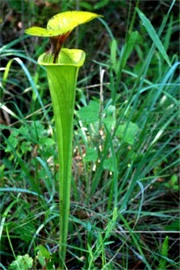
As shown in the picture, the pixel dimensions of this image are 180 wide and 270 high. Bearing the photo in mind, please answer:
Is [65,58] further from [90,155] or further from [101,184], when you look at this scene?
[101,184]

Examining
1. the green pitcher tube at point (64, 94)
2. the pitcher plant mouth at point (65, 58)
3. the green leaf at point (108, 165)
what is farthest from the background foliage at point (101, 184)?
the pitcher plant mouth at point (65, 58)

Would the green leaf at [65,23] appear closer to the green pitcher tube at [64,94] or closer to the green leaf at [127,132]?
the green pitcher tube at [64,94]

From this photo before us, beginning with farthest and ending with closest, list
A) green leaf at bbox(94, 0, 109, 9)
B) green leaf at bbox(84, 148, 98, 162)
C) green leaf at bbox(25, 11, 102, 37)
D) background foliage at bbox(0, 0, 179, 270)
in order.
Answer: green leaf at bbox(94, 0, 109, 9) < green leaf at bbox(84, 148, 98, 162) < background foliage at bbox(0, 0, 179, 270) < green leaf at bbox(25, 11, 102, 37)

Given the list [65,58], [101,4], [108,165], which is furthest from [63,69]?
[101,4]

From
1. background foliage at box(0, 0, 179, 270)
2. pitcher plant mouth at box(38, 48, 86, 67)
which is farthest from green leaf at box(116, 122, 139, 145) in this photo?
pitcher plant mouth at box(38, 48, 86, 67)

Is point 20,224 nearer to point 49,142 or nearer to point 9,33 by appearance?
point 49,142

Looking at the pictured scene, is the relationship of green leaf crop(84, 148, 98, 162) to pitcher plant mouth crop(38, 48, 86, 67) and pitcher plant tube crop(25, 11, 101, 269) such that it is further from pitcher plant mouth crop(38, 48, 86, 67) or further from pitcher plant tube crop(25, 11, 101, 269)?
pitcher plant mouth crop(38, 48, 86, 67)
